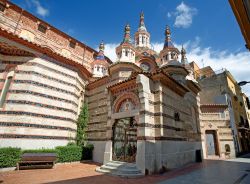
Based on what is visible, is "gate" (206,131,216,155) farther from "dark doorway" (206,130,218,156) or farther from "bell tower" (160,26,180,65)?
"bell tower" (160,26,180,65)

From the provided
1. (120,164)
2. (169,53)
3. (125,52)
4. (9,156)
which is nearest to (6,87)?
(9,156)

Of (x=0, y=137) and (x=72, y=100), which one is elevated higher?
(x=72, y=100)

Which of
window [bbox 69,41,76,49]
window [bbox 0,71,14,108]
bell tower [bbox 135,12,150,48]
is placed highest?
bell tower [bbox 135,12,150,48]

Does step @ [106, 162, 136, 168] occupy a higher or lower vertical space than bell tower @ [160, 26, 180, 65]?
lower

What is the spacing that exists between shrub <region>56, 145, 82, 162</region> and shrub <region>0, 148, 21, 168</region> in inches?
91.4

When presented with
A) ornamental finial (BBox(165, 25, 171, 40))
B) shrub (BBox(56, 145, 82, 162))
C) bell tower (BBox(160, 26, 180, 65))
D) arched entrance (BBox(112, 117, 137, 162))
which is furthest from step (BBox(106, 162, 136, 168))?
ornamental finial (BBox(165, 25, 171, 40))

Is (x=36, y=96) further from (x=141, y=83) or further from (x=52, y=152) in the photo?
(x=141, y=83)

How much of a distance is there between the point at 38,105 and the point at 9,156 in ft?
10.9

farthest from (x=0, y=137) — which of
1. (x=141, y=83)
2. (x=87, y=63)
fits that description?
(x=87, y=63)

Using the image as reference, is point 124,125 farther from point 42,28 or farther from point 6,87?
point 42,28

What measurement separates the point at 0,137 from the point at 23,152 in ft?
5.15

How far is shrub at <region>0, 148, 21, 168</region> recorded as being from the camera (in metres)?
8.46

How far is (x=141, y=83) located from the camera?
375 inches

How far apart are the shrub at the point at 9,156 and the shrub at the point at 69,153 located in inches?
91.4
